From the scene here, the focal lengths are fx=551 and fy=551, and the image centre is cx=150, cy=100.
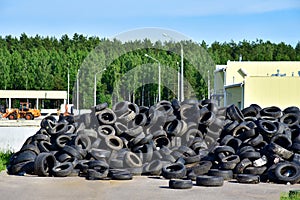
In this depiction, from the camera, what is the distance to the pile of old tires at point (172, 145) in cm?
1381

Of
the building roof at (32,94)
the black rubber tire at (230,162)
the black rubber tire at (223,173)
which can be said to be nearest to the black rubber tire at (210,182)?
the black rubber tire at (223,173)

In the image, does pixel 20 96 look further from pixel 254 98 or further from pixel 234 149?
pixel 234 149

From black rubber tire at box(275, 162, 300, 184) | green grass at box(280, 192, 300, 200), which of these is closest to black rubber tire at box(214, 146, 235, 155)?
black rubber tire at box(275, 162, 300, 184)

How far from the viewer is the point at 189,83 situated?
6425cm

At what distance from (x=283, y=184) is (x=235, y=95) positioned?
2958 cm

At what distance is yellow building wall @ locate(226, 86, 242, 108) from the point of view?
41469 mm

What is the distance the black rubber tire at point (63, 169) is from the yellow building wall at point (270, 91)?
26.8 meters

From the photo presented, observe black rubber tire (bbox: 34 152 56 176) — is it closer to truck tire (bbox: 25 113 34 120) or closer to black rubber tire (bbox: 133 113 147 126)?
black rubber tire (bbox: 133 113 147 126)

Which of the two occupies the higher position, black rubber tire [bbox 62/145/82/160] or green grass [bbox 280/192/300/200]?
black rubber tire [bbox 62/145/82/160]

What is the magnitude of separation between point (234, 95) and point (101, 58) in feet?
82.4

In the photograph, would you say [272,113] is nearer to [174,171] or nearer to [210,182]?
[174,171]

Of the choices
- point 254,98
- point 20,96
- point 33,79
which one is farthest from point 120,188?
point 33,79

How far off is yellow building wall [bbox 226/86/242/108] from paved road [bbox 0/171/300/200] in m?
28.5

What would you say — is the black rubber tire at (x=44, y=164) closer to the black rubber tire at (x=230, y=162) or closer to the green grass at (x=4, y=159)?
the green grass at (x=4, y=159)
